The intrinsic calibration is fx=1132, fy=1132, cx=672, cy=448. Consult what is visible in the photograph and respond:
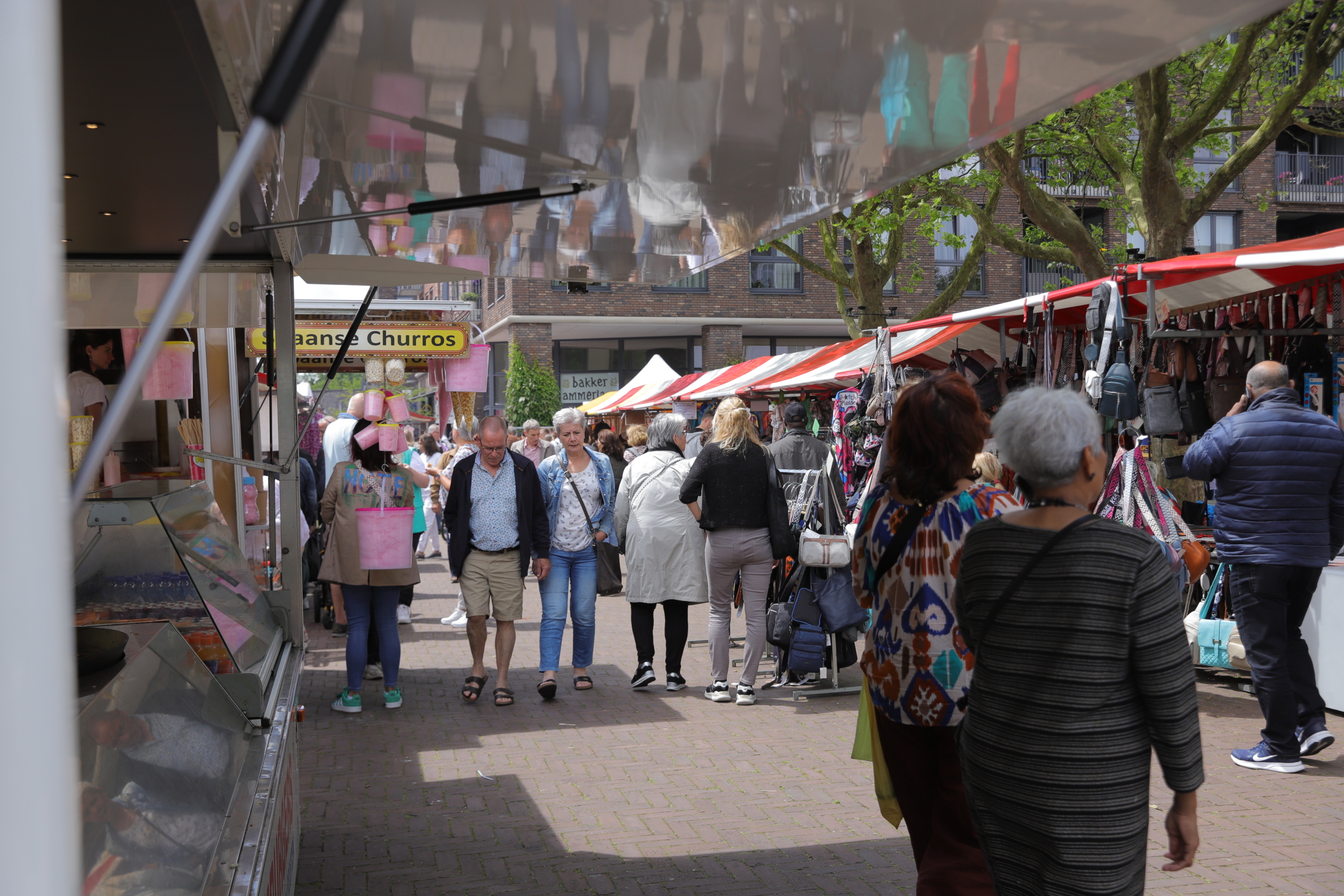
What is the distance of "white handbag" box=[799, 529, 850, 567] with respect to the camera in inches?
283

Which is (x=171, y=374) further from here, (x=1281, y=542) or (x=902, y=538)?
(x=1281, y=542)

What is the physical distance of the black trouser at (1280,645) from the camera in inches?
225

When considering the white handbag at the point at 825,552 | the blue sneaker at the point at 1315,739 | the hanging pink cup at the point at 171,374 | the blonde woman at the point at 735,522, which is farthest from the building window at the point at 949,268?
the hanging pink cup at the point at 171,374

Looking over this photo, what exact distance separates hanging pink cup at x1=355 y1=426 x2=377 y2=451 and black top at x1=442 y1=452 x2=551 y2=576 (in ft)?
1.89

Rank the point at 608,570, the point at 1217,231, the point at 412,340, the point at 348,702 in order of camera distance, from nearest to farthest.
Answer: the point at 348,702
the point at 608,570
the point at 412,340
the point at 1217,231

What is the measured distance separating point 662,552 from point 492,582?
1.17 m

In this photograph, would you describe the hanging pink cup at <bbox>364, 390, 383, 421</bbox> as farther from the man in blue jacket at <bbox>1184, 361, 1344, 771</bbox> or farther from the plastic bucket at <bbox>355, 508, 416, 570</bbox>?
the man in blue jacket at <bbox>1184, 361, 1344, 771</bbox>

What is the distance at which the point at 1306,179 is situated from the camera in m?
36.9

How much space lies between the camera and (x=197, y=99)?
2.55m

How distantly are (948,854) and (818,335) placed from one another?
35371 millimetres

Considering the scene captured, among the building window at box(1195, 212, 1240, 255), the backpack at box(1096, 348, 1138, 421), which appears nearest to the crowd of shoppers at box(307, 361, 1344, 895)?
the backpack at box(1096, 348, 1138, 421)

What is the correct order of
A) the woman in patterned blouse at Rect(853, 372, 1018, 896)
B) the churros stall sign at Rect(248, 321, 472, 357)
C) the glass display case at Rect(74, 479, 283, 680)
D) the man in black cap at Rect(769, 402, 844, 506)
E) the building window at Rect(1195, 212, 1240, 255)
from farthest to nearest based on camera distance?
the building window at Rect(1195, 212, 1240, 255)
the churros stall sign at Rect(248, 321, 472, 357)
the man in black cap at Rect(769, 402, 844, 506)
the glass display case at Rect(74, 479, 283, 680)
the woman in patterned blouse at Rect(853, 372, 1018, 896)

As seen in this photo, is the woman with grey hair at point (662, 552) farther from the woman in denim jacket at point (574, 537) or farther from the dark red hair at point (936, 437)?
the dark red hair at point (936, 437)

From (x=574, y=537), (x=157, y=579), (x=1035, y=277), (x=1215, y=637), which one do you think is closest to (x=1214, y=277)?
(x=1215, y=637)
